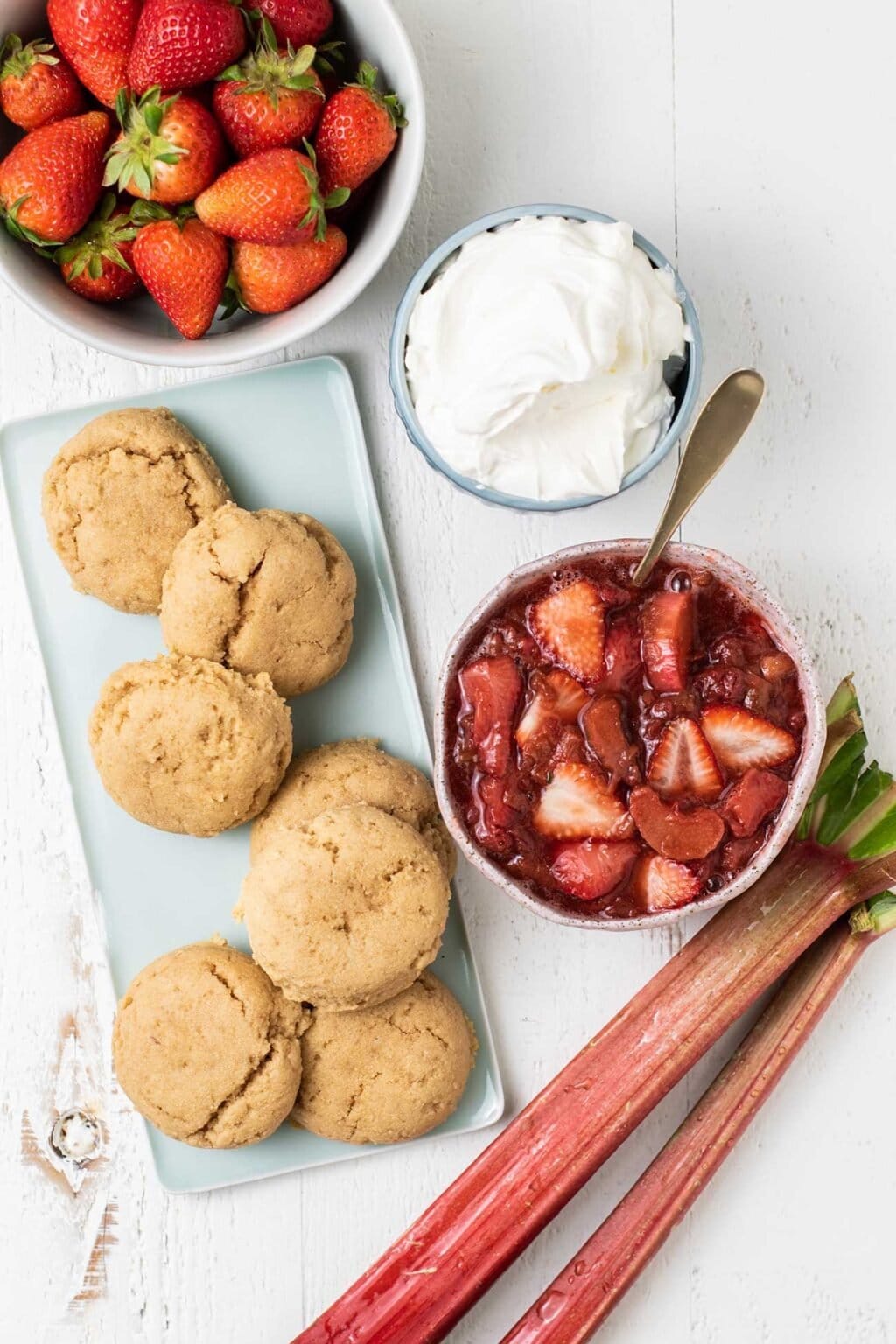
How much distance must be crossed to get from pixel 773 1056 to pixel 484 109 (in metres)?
1.92

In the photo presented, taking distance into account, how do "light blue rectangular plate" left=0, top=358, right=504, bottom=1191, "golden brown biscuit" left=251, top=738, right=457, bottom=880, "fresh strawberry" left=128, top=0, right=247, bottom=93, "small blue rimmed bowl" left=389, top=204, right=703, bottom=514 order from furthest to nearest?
1. "light blue rectangular plate" left=0, top=358, right=504, bottom=1191
2. "golden brown biscuit" left=251, top=738, right=457, bottom=880
3. "small blue rimmed bowl" left=389, top=204, right=703, bottom=514
4. "fresh strawberry" left=128, top=0, right=247, bottom=93

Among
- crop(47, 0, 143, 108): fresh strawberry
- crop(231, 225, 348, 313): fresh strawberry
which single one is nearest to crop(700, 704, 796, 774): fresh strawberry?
crop(231, 225, 348, 313): fresh strawberry

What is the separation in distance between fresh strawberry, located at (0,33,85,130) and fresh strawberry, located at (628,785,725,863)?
149 cm

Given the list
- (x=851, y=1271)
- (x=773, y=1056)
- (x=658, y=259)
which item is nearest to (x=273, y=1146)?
(x=773, y=1056)

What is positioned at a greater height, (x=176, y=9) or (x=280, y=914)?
(x=176, y=9)

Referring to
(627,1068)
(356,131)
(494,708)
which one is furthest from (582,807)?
(356,131)

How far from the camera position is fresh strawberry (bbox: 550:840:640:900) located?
6.56 feet

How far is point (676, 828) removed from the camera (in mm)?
1962

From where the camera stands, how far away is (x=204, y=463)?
7.21 ft

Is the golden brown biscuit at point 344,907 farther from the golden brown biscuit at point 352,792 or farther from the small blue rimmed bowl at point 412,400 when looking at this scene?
the small blue rimmed bowl at point 412,400

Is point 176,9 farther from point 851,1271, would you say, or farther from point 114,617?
point 851,1271

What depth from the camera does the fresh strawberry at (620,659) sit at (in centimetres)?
201

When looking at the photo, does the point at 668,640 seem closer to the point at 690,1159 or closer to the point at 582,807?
the point at 582,807

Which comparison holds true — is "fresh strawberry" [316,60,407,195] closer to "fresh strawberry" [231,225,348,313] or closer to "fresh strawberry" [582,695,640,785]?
"fresh strawberry" [231,225,348,313]
